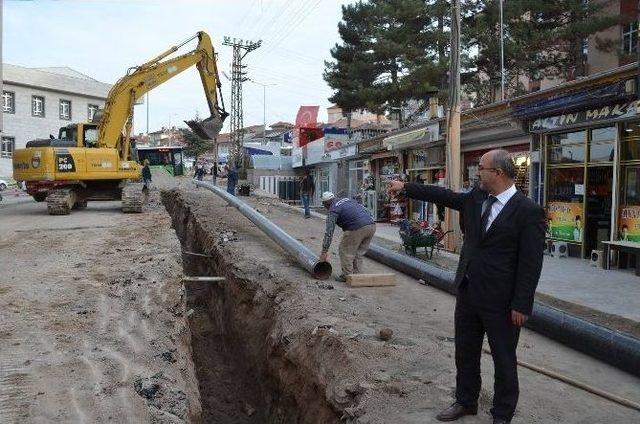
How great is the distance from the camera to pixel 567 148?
12695mm

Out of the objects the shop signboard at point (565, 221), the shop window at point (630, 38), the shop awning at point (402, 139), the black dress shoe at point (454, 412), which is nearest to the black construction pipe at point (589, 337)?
the black dress shoe at point (454, 412)

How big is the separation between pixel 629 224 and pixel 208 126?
11.6 m

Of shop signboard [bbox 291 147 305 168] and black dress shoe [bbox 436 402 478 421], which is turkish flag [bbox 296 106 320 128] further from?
black dress shoe [bbox 436 402 478 421]

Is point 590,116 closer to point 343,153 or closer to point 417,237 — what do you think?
point 417,237

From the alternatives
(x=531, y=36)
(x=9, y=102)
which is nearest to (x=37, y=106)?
(x=9, y=102)

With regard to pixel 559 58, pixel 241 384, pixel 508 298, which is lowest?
pixel 241 384

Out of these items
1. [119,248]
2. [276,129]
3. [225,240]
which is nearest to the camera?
[119,248]

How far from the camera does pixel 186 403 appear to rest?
4.64 metres

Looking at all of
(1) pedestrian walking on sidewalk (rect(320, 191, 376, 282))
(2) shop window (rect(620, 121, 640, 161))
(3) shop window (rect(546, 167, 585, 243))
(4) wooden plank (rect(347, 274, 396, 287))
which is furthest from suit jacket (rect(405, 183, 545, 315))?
(3) shop window (rect(546, 167, 585, 243))

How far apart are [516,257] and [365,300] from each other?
4.51m

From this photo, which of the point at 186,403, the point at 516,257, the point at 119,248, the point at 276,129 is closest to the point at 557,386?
the point at 516,257

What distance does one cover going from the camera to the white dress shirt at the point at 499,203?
148 inches

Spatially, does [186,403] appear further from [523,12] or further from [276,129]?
[276,129]

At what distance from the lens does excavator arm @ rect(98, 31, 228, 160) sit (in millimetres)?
17156
